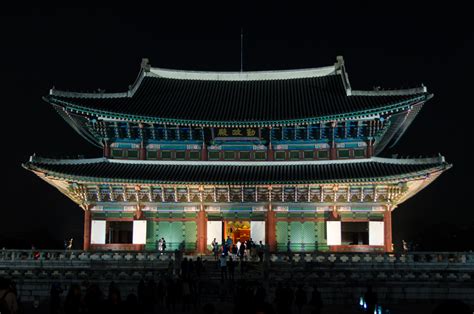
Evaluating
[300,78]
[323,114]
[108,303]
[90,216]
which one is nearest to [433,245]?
[300,78]

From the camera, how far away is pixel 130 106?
45.8m

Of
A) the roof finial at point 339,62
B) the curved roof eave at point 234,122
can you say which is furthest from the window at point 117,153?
the roof finial at point 339,62

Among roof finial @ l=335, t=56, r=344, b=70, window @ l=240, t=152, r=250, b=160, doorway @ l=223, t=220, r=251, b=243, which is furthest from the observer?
roof finial @ l=335, t=56, r=344, b=70

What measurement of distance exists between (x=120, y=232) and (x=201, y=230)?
18.5ft

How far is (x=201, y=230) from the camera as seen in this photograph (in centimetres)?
4366

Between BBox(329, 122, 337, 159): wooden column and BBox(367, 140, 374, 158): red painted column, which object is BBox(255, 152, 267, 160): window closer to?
BBox(329, 122, 337, 159): wooden column

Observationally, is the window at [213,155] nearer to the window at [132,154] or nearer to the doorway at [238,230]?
the doorway at [238,230]

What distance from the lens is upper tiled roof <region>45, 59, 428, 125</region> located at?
43.6 m

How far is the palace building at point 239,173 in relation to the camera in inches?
1674

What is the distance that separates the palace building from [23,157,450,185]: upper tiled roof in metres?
0.07

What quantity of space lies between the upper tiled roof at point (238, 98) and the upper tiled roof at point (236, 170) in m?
3.27

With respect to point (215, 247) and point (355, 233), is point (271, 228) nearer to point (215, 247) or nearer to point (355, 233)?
point (215, 247)

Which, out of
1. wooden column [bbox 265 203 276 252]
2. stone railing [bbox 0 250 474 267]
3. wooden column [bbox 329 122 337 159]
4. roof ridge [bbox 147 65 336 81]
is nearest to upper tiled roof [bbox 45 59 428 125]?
roof ridge [bbox 147 65 336 81]

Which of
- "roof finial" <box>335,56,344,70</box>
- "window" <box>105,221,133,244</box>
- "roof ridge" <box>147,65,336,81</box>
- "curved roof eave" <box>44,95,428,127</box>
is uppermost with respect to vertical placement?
"roof finial" <box>335,56,344,70</box>
